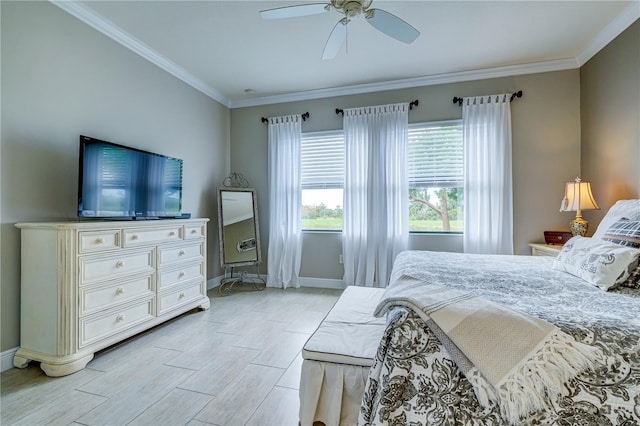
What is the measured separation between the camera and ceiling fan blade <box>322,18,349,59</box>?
201cm

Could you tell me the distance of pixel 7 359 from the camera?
196 cm

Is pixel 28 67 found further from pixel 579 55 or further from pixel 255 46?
pixel 579 55

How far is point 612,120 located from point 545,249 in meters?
1.40

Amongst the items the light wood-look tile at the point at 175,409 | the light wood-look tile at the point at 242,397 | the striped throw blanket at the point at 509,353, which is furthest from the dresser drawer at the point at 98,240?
the striped throw blanket at the point at 509,353

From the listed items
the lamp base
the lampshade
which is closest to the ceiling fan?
the lampshade

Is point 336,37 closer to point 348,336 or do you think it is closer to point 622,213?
point 348,336

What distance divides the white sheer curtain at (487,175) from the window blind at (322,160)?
165cm

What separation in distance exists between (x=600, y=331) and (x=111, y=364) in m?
2.79

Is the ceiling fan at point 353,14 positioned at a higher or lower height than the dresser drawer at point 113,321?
higher

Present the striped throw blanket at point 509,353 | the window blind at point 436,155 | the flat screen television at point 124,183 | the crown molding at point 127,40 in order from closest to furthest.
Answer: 1. the striped throw blanket at point 509,353
2. the flat screen television at point 124,183
3. the crown molding at point 127,40
4. the window blind at point 436,155

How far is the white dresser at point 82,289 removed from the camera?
1892 millimetres

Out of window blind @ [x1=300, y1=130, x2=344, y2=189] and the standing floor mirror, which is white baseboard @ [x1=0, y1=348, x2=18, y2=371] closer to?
the standing floor mirror

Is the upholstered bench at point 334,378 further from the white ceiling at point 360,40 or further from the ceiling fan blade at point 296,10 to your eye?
the white ceiling at point 360,40

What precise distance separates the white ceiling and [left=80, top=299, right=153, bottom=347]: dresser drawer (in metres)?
2.51
